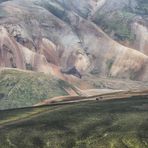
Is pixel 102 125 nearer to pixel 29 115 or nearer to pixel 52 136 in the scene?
pixel 52 136

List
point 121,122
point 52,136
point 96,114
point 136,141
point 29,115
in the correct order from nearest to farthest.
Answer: point 136,141
point 52,136
point 121,122
point 96,114
point 29,115

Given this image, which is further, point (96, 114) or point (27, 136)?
point (96, 114)

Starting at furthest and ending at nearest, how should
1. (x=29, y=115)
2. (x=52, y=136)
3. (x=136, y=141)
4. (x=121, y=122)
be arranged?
1. (x=29, y=115)
2. (x=121, y=122)
3. (x=52, y=136)
4. (x=136, y=141)

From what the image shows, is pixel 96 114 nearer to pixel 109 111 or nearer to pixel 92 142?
pixel 109 111

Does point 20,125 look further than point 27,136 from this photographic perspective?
Yes

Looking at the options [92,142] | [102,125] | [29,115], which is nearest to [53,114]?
[29,115]

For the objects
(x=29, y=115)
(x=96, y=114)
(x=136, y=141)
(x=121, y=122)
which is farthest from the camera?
(x=29, y=115)
